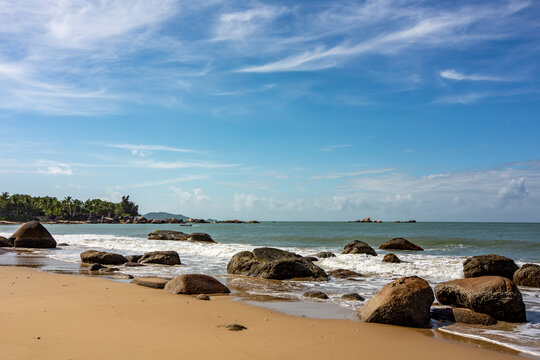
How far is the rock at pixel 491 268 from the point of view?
14.9m

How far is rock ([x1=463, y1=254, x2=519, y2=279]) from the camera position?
14859 mm

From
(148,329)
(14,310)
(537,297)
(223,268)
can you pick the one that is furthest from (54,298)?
(537,297)

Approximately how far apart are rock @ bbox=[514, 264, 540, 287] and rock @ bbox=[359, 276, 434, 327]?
7259 mm

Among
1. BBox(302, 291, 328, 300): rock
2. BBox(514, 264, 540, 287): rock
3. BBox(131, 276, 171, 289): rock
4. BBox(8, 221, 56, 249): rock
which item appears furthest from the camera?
BBox(8, 221, 56, 249): rock

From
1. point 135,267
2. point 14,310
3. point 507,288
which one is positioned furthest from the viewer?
point 135,267

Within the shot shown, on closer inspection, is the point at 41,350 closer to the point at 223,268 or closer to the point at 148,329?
the point at 148,329

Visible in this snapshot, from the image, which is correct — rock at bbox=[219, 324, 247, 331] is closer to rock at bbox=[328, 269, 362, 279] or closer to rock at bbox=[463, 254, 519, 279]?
rock at bbox=[328, 269, 362, 279]

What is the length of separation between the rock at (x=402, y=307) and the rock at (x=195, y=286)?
4.16 metres

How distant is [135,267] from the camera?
16.7m

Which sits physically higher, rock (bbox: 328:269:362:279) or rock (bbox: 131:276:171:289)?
rock (bbox: 131:276:171:289)

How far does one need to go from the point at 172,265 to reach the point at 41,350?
503 inches

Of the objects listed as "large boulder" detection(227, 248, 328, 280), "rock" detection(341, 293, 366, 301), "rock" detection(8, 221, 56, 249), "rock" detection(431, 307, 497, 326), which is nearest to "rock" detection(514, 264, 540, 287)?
"rock" detection(431, 307, 497, 326)

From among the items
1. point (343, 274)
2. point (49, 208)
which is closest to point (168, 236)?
point (343, 274)

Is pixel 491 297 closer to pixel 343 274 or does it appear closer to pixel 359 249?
pixel 343 274
